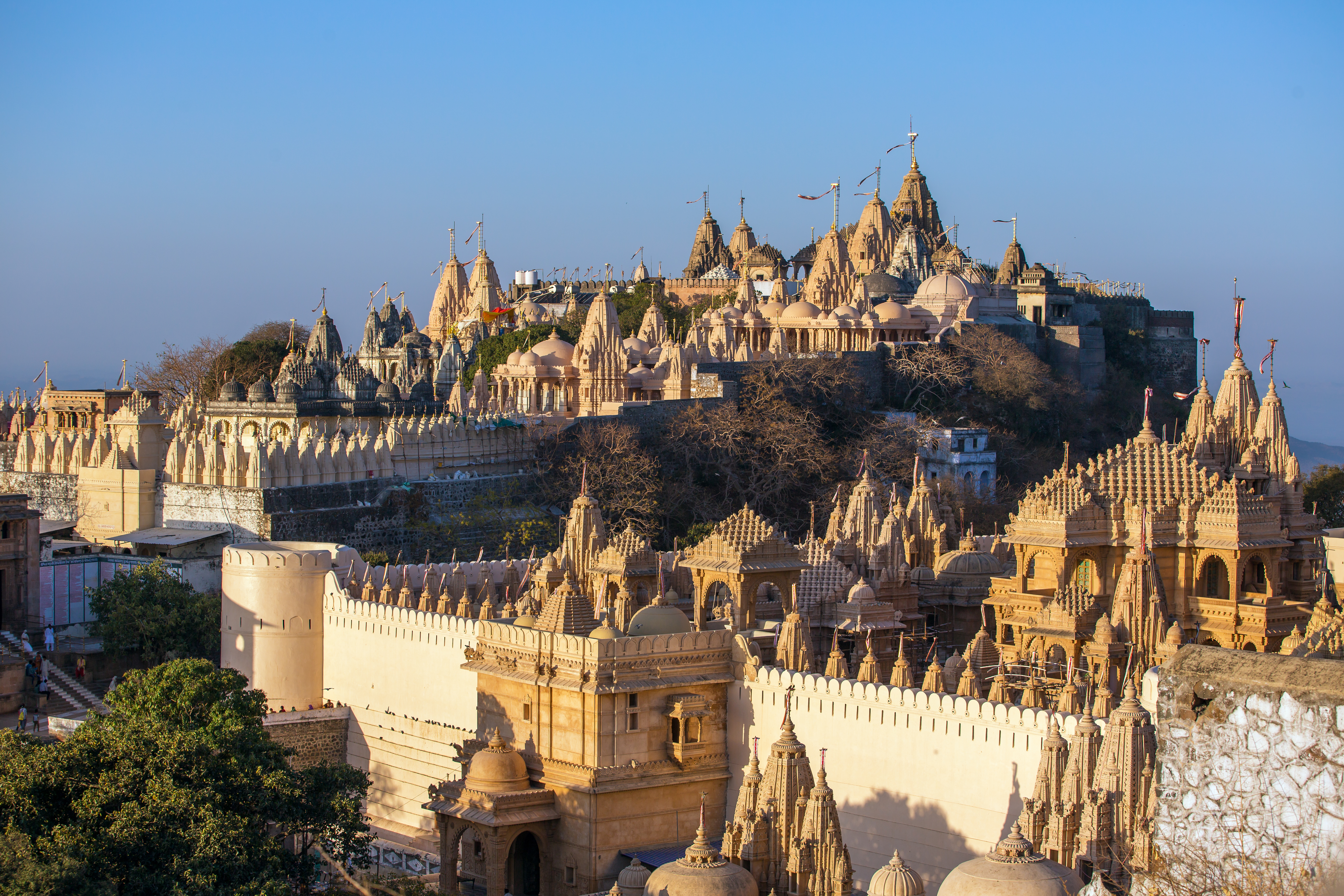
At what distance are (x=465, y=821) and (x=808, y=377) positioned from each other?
125 ft

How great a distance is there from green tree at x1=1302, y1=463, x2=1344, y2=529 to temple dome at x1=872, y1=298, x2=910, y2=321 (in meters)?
19.4

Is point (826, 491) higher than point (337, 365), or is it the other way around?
point (337, 365)

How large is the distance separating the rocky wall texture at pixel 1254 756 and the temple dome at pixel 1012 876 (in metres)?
5.44

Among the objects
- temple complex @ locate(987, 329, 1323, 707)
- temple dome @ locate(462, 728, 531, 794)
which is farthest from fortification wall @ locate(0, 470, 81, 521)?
temple complex @ locate(987, 329, 1323, 707)

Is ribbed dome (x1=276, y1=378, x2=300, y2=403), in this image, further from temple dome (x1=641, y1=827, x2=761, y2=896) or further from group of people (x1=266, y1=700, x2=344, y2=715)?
temple dome (x1=641, y1=827, x2=761, y2=896)

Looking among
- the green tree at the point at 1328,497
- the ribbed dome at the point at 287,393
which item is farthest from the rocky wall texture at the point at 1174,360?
the ribbed dome at the point at 287,393

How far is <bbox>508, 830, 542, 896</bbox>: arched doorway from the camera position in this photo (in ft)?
79.0

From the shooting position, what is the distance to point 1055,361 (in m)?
73.4

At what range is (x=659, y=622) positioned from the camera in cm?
2502

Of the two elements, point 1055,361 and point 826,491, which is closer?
point 826,491

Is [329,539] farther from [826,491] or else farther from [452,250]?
[452,250]

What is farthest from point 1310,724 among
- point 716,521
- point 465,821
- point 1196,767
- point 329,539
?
point 716,521

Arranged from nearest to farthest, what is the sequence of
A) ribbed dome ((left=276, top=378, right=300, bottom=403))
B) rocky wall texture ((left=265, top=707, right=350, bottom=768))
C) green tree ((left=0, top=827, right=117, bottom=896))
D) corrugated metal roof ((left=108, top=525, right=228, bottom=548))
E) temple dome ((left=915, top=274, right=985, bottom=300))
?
green tree ((left=0, top=827, right=117, bottom=896))
rocky wall texture ((left=265, top=707, right=350, bottom=768))
corrugated metal roof ((left=108, top=525, right=228, bottom=548))
ribbed dome ((left=276, top=378, right=300, bottom=403))
temple dome ((left=915, top=274, right=985, bottom=300))

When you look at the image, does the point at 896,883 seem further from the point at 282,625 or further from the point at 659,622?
the point at 282,625
